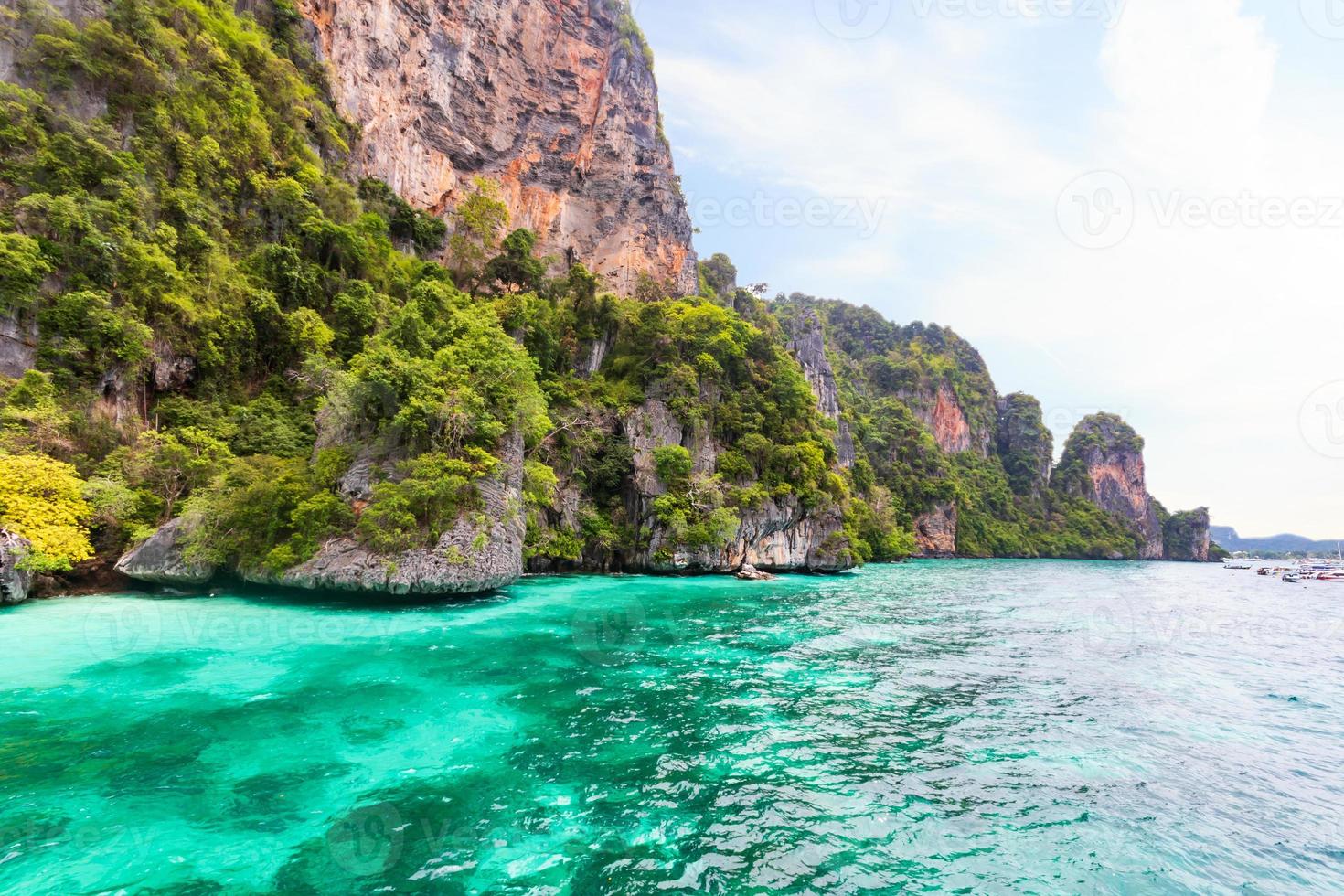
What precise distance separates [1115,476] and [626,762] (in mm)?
99356

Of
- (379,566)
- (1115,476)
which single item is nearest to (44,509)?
(379,566)

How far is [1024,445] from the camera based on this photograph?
77.5 meters

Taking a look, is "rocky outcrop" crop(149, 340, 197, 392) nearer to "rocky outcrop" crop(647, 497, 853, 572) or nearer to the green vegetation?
the green vegetation

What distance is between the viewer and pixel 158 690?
6895mm

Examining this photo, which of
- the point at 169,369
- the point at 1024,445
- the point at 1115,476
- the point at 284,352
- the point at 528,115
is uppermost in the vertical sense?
the point at 528,115

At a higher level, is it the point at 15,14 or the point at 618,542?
the point at 15,14

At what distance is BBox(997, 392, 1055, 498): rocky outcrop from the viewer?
74.8 m

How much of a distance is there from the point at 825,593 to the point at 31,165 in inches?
1163

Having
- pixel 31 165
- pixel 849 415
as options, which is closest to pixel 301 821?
pixel 31 165

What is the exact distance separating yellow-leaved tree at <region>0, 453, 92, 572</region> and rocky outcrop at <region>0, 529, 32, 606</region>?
0.11 metres

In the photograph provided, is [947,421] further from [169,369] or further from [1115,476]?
[169,369]

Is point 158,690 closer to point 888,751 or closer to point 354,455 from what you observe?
point 354,455

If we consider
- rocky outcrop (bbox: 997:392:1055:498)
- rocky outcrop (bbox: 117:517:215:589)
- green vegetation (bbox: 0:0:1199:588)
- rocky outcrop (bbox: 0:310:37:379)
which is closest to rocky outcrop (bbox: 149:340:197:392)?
green vegetation (bbox: 0:0:1199:588)

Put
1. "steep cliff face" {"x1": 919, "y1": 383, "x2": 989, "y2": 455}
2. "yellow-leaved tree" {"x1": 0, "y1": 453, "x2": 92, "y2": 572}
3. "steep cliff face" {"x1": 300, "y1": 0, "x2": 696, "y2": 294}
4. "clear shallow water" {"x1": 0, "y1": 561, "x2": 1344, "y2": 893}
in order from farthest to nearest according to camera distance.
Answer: "steep cliff face" {"x1": 919, "y1": 383, "x2": 989, "y2": 455} < "steep cliff face" {"x1": 300, "y1": 0, "x2": 696, "y2": 294} < "yellow-leaved tree" {"x1": 0, "y1": 453, "x2": 92, "y2": 572} < "clear shallow water" {"x1": 0, "y1": 561, "x2": 1344, "y2": 893}
